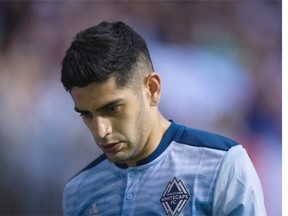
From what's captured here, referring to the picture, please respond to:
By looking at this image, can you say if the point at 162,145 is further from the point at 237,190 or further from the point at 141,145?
the point at 237,190

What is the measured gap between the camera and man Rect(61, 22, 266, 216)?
2.36 feet

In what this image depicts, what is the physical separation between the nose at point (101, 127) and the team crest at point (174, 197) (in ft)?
0.44

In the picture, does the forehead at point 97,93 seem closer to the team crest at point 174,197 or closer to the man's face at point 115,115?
the man's face at point 115,115

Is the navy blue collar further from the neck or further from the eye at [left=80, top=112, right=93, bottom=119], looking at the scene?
the eye at [left=80, top=112, right=93, bottom=119]

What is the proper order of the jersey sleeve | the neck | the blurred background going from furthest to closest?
the blurred background < the neck < the jersey sleeve

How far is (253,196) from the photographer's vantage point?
70 cm

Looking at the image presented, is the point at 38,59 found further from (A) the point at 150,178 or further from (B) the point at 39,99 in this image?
(A) the point at 150,178

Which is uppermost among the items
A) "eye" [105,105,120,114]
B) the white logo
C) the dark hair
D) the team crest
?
the dark hair

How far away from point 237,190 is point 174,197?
108mm

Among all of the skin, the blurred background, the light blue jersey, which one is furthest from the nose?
the blurred background

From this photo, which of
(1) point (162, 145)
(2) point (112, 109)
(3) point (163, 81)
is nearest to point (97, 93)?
(2) point (112, 109)

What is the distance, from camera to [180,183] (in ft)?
2.52

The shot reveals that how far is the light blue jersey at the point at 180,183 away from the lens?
0.71 meters
